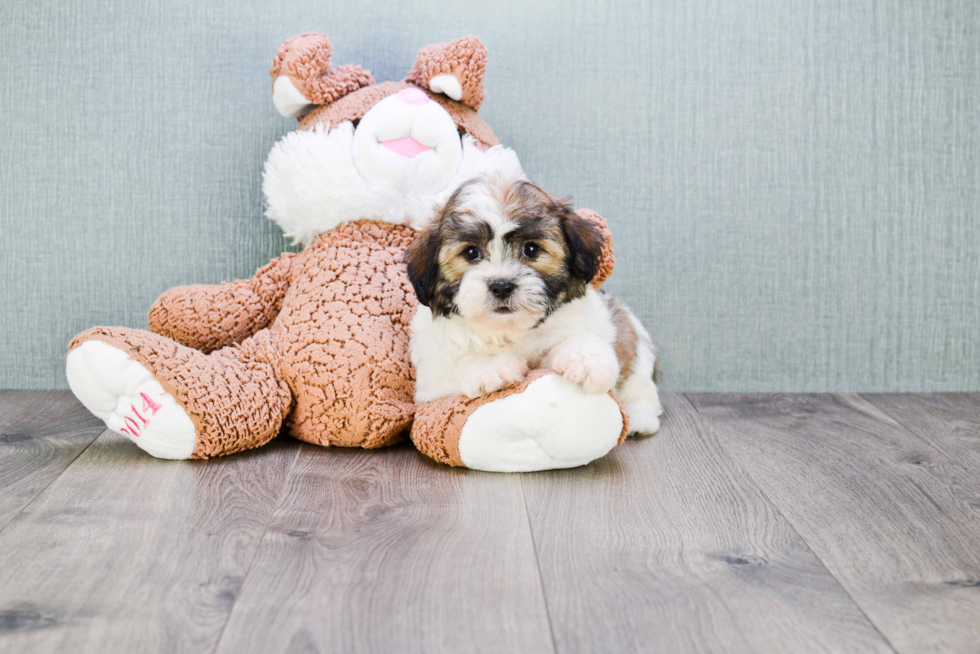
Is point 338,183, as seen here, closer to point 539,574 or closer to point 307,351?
point 307,351

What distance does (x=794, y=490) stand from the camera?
1646 mm

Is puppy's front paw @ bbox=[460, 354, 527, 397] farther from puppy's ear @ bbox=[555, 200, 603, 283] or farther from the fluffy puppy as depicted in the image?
puppy's ear @ bbox=[555, 200, 603, 283]

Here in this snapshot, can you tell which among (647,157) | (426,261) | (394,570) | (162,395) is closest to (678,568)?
(394,570)

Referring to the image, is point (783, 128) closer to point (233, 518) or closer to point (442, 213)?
point (442, 213)

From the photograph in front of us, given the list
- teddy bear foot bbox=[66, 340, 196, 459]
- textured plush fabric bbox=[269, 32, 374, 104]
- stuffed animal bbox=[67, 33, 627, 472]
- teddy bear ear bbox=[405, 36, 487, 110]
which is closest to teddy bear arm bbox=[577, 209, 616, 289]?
stuffed animal bbox=[67, 33, 627, 472]

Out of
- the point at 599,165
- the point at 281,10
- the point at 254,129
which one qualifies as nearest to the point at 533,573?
the point at 599,165

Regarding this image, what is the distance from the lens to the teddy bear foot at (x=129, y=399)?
170 cm

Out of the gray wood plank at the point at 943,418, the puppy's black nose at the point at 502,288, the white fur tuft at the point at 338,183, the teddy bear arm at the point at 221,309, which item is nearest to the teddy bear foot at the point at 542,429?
the puppy's black nose at the point at 502,288

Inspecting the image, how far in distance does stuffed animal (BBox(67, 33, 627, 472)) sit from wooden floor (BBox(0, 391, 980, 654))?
75 millimetres

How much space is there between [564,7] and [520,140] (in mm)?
403

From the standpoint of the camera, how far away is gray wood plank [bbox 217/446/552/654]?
3.49ft

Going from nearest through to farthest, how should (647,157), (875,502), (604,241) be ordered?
(875,502) → (604,241) → (647,157)

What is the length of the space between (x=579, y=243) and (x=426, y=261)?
32 cm

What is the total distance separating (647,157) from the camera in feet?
7.97
